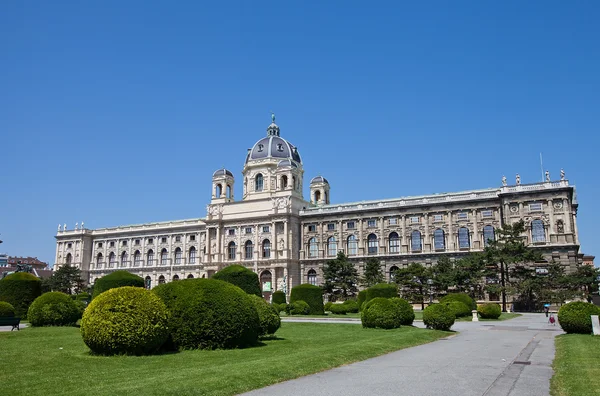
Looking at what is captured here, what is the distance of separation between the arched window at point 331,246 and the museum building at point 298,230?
5.7 inches

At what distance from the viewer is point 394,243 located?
69.1 m

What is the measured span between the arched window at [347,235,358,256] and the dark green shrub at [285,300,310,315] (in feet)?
93.5

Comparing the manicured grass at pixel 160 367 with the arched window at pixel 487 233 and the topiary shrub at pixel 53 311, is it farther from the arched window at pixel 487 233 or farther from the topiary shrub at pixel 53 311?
the arched window at pixel 487 233

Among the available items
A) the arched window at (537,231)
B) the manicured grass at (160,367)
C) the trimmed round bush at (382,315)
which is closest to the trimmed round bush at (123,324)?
the manicured grass at (160,367)

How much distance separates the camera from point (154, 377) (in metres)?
11.1

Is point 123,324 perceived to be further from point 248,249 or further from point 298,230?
point 248,249

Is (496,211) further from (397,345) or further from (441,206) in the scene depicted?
(397,345)

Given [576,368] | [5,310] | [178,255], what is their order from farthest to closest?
[178,255], [5,310], [576,368]

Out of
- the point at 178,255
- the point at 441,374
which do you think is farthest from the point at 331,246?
the point at 441,374

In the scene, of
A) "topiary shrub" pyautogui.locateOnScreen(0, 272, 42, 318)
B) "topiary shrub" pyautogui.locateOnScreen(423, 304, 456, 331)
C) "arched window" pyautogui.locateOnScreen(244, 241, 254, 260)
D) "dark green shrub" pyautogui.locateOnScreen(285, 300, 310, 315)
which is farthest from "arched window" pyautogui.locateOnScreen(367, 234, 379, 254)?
"topiary shrub" pyautogui.locateOnScreen(0, 272, 42, 318)

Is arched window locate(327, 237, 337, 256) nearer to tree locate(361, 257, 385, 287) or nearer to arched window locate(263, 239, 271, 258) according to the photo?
arched window locate(263, 239, 271, 258)

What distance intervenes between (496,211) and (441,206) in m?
6.82

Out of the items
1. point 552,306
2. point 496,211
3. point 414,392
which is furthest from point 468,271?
point 414,392

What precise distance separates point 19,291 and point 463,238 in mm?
50317
